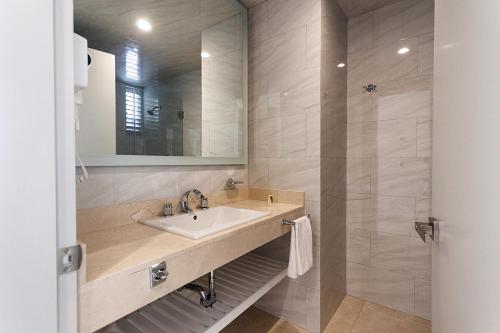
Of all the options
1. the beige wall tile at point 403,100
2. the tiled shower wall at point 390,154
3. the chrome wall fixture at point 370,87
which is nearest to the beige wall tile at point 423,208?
the tiled shower wall at point 390,154

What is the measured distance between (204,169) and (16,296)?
1.33 m

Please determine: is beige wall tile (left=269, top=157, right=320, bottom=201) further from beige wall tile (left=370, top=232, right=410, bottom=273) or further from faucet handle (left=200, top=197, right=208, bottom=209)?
beige wall tile (left=370, top=232, right=410, bottom=273)

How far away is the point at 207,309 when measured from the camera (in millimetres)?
1288

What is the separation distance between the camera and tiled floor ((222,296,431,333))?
1.85 m

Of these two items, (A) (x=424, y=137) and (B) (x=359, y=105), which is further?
(B) (x=359, y=105)

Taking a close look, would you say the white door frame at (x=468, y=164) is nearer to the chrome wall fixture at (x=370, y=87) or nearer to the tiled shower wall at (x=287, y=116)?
the tiled shower wall at (x=287, y=116)

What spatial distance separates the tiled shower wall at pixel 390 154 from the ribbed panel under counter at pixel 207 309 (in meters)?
0.98

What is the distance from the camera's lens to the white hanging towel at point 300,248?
157cm

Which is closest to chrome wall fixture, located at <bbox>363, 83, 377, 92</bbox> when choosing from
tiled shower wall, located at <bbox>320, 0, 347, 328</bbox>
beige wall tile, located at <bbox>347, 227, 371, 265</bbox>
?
tiled shower wall, located at <bbox>320, 0, 347, 328</bbox>

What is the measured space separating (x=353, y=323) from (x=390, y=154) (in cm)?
144

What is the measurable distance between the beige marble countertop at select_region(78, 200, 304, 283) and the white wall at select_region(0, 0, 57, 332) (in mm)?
194

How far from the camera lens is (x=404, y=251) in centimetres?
207

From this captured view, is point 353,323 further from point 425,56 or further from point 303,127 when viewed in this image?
point 425,56

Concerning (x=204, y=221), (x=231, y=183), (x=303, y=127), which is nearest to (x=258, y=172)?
(x=231, y=183)
